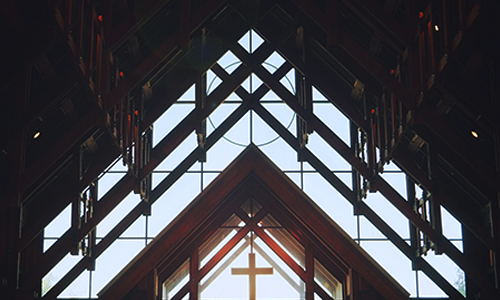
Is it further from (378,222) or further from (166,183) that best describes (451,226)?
(166,183)

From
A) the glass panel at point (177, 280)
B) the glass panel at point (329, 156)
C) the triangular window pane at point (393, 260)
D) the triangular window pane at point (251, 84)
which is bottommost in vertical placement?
the glass panel at point (177, 280)

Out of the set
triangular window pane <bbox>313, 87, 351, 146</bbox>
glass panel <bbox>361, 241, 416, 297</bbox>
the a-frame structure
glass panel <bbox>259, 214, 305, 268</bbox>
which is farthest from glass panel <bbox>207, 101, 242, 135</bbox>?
glass panel <bbox>361, 241, 416, 297</bbox>

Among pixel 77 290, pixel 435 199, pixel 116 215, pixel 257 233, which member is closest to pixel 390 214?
pixel 257 233

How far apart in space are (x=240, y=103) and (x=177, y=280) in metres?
4.75

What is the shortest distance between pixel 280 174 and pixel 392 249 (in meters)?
3.66

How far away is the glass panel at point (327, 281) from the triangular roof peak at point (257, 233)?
0.13m

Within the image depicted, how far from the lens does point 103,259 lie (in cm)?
1661

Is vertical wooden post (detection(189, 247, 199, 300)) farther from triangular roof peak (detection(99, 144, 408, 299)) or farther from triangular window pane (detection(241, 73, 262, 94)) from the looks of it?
triangular window pane (detection(241, 73, 262, 94))

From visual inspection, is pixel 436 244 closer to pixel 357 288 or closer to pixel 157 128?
pixel 357 288

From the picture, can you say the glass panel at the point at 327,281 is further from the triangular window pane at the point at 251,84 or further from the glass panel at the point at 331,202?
the triangular window pane at the point at 251,84

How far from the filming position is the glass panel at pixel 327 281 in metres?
15.7

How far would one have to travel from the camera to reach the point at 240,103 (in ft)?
57.3

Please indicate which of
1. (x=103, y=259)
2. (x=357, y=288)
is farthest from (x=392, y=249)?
(x=103, y=259)

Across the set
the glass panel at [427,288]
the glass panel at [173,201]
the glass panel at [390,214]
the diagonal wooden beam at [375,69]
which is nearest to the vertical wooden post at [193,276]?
the glass panel at [173,201]
